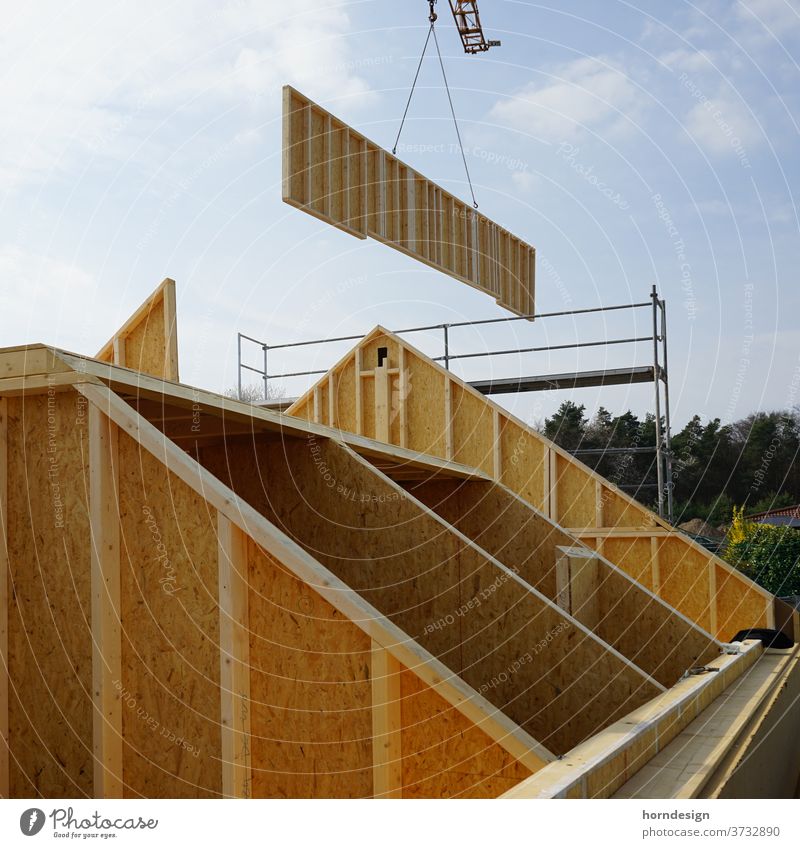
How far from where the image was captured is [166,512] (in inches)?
199

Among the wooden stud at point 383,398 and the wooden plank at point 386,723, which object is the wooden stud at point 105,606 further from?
the wooden stud at point 383,398

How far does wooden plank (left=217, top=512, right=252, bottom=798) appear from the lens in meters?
4.72

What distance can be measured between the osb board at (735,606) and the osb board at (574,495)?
1.96 m

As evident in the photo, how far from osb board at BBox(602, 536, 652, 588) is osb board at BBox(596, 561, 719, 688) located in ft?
7.48

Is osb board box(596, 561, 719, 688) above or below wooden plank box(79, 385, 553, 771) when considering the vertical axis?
below

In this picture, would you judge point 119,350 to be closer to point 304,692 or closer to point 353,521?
point 353,521

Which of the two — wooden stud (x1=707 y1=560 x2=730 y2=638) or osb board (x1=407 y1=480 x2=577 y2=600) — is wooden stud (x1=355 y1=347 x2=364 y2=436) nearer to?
osb board (x1=407 y1=480 x2=577 y2=600)

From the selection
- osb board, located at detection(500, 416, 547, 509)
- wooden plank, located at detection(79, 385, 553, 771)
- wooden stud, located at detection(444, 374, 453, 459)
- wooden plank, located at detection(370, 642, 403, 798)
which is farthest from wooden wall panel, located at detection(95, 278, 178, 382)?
osb board, located at detection(500, 416, 547, 509)

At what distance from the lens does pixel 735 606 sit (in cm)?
1051

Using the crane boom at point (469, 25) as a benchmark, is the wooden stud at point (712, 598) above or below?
below

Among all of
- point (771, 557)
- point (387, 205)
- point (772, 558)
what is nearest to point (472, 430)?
point (387, 205)

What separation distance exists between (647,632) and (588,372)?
793cm

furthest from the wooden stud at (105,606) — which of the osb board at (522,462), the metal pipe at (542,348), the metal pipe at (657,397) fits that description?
the metal pipe at (542,348)

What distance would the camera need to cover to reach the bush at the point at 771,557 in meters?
19.5
